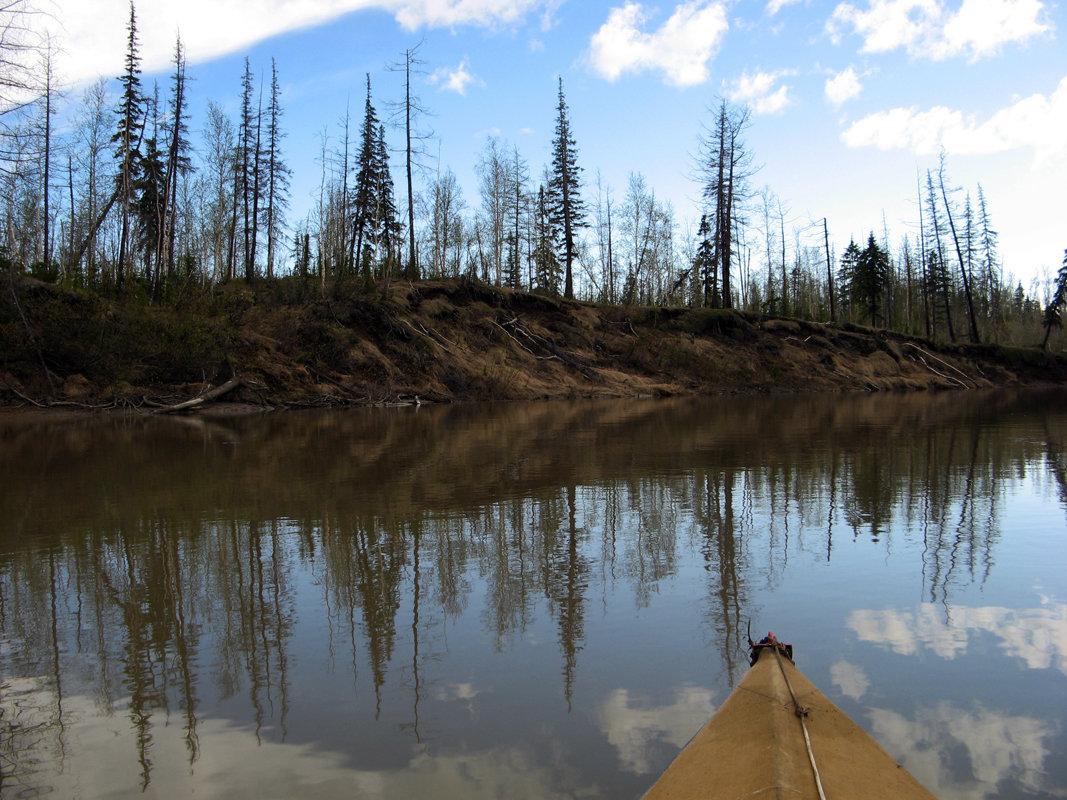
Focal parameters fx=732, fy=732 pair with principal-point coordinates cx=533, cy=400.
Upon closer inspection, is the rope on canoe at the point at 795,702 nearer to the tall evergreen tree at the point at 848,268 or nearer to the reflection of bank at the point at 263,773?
the reflection of bank at the point at 263,773

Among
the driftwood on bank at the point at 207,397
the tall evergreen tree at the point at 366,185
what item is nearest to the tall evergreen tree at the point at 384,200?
the tall evergreen tree at the point at 366,185

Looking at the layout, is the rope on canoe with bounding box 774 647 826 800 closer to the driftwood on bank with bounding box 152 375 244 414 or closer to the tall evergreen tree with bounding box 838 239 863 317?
the driftwood on bank with bounding box 152 375 244 414

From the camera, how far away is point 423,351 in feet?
116

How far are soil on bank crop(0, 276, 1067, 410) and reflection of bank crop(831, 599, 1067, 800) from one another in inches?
1087

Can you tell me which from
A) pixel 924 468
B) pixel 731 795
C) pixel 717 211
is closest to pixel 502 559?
pixel 731 795

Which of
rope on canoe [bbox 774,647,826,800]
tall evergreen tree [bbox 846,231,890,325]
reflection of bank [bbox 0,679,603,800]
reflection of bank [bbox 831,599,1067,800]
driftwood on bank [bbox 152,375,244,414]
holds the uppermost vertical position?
tall evergreen tree [bbox 846,231,890,325]

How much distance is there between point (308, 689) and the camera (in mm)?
4355

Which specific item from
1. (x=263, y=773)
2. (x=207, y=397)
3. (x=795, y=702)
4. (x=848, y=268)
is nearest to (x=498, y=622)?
(x=263, y=773)

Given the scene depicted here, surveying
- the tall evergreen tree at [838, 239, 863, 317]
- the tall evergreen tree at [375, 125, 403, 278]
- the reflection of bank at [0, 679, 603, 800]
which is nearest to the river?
the reflection of bank at [0, 679, 603, 800]

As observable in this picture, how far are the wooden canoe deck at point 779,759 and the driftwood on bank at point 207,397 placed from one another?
27.9 m

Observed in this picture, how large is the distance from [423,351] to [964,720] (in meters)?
32.7

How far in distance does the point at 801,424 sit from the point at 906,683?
1871 centimetres

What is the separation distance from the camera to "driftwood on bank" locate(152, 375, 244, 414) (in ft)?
89.6

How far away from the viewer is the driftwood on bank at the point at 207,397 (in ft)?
89.6
